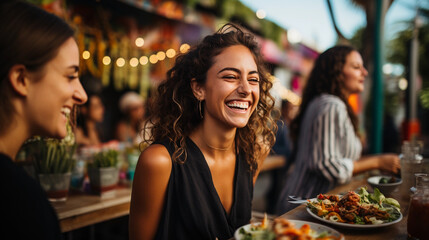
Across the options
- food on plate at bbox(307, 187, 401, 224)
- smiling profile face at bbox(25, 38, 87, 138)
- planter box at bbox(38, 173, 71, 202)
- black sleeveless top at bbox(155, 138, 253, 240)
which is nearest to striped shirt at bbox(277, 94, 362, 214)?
food on plate at bbox(307, 187, 401, 224)

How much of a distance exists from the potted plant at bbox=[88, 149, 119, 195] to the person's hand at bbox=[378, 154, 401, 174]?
2.24 m

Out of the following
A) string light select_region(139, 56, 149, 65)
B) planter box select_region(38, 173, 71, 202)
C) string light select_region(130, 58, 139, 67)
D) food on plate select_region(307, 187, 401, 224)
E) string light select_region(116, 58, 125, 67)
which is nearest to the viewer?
food on plate select_region(307, 187, 401, 224)

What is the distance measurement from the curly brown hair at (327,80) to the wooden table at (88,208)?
184cm

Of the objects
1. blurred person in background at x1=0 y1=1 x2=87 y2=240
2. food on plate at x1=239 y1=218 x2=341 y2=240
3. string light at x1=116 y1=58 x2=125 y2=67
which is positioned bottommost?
food on plate at x1=239 y1=218 x2=341 y2=240

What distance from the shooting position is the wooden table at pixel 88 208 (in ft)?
7.36

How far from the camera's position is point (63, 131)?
127cm

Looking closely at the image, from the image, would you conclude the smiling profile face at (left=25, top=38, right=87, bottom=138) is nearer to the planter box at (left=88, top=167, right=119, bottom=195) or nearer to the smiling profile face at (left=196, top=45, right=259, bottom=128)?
the smiling profile face at (left=196, top=45, right=259, bottom=128)

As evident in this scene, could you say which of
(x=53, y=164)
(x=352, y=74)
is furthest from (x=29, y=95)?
(x=352, y=74)

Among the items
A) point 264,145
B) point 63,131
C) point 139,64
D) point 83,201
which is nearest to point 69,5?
point 139,64

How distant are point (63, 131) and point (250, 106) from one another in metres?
1.12

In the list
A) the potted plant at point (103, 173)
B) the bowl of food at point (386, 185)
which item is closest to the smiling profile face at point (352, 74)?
the bowl of food at point (386, 185)

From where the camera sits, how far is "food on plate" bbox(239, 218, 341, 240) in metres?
1.12

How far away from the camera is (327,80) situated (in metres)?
3.13

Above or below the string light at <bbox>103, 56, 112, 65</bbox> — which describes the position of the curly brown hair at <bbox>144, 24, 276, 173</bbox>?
below
